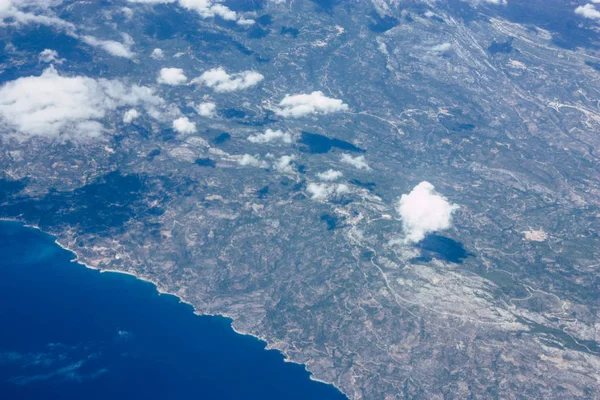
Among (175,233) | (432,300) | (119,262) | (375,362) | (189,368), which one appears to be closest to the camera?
(189,368)

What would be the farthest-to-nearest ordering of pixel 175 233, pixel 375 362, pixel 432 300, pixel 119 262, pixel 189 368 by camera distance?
pixel 175 233
pixel 119 262
pixel 432 300
pixel 375 362
pixel 189 368

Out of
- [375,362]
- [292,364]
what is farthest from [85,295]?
[375,362]

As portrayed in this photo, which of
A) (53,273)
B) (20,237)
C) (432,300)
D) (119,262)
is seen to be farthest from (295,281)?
(20,237)

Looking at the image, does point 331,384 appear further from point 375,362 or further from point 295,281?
point 295,281

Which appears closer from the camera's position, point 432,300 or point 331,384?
point 331,384

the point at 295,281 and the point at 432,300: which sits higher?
the point at 432,300

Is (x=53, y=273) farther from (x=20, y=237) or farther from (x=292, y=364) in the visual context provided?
(x=292, y=364)
